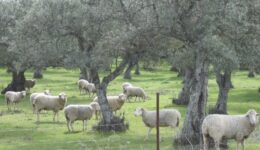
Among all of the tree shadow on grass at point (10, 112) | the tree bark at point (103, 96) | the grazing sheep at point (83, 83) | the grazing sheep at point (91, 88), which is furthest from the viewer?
the grazing sheep at point (83, 83)

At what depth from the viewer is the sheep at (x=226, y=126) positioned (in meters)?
20.2

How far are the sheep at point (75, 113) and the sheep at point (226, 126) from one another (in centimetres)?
990

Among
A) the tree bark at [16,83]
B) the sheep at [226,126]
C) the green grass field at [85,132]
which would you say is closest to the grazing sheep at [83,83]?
the green grass field at [85,132]

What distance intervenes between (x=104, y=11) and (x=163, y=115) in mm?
5498

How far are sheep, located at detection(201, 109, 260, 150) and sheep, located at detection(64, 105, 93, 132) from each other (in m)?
9.90

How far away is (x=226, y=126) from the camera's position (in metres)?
20.5

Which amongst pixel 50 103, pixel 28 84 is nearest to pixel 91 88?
pixel 28 84

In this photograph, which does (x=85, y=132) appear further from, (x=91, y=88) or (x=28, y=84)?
(x=28, y=84)

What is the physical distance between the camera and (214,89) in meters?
52.5

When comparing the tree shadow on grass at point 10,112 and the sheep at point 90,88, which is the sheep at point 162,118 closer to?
the tree shadow on grass at point 10,112

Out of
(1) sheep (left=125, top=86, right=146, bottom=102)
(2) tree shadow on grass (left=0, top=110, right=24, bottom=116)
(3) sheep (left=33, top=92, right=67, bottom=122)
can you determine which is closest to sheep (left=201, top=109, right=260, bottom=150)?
(3) sheep (left=33, top=92, right=67, bottom=122)

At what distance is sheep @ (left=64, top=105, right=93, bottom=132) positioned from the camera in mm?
28891

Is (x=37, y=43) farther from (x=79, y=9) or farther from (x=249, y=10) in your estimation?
(x=249, y=10)

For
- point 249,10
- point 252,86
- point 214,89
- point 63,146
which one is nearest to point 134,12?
point 249,10
